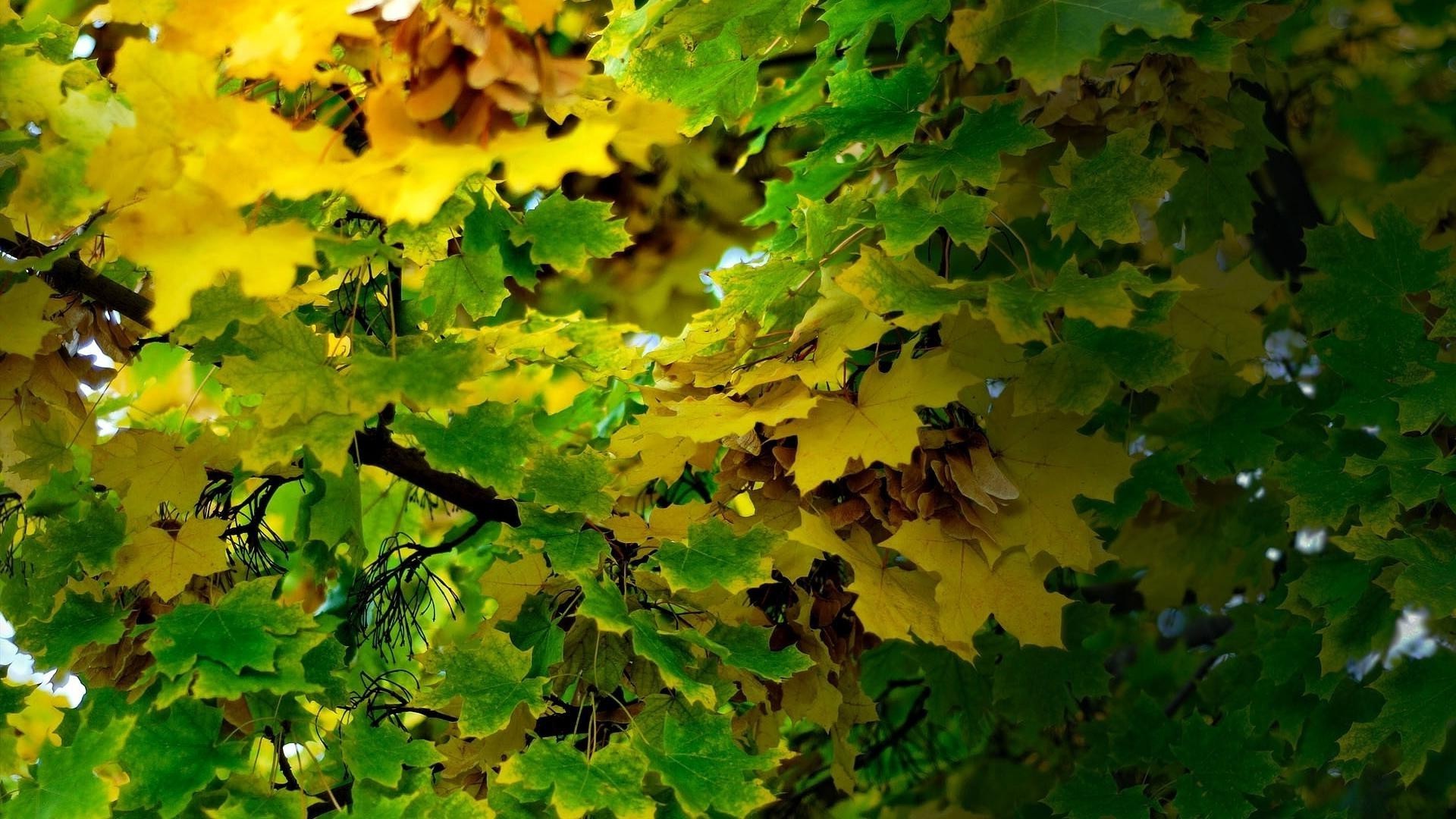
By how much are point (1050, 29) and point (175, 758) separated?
978mm

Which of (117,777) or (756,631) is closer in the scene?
(756,631)

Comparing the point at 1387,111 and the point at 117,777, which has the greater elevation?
the point at 1387,111

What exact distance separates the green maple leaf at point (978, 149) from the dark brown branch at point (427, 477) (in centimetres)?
52

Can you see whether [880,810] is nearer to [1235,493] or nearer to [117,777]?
[1235,493]

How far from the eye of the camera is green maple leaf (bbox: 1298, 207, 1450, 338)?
4.43 feet

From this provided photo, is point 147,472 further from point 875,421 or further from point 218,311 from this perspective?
point 875,421

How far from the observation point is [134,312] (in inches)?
45.1

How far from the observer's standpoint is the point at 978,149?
114 centimetres

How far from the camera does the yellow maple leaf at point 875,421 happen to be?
40.4 inches

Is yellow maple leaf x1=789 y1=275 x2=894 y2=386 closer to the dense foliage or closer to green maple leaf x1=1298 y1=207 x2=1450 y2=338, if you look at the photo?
the dense foliage

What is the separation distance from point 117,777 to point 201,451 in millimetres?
1188

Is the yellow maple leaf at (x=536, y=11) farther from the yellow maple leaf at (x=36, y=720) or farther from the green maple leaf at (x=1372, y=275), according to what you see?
the yellow maple leaf at (x=36, y=720)

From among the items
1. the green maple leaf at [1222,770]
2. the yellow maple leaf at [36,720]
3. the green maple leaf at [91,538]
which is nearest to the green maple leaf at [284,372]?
the green maple leaf at [91,538]

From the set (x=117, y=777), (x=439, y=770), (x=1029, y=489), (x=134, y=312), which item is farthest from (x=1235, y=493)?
(x=117, y=777)
